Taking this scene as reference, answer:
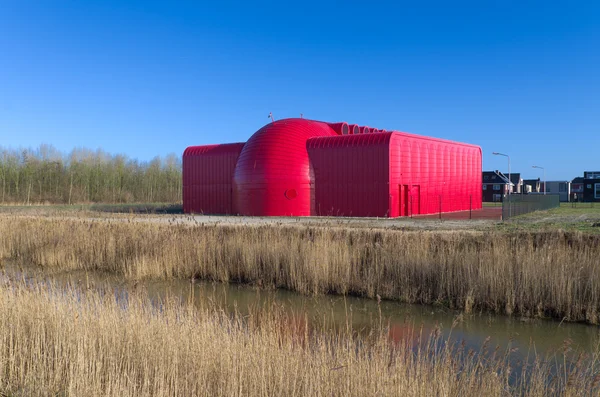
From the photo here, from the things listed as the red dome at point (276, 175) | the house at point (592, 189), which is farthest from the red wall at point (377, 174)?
the house at point (592, 189)

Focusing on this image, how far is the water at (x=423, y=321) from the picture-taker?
8008 mm

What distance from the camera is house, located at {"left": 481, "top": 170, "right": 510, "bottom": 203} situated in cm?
7862

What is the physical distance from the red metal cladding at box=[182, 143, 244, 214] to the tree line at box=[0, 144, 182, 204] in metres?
21.1

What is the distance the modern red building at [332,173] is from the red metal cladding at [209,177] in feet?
0.40

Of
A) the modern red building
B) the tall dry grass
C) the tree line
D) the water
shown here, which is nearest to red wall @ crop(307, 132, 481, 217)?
the modern red building

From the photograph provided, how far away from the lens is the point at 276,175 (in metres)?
31.3

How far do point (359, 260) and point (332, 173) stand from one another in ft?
65.3

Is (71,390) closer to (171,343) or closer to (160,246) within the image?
(171,343)

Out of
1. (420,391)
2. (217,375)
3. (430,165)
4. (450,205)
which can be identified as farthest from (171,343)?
(450,205)

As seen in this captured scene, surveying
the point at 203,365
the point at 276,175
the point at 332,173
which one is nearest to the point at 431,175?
the point at 332,173

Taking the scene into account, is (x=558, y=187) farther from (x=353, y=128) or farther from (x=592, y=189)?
(x=353, y=128)

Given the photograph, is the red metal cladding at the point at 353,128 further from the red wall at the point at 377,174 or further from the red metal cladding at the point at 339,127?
the red wall at the point at 377,174

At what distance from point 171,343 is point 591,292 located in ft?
24.1

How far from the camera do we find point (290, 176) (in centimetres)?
3144
